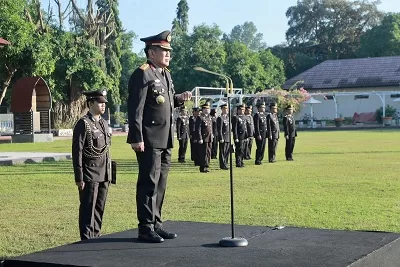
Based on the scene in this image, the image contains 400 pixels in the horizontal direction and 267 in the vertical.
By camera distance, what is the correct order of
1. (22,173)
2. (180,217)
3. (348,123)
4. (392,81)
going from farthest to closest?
(392,81) → (348,123) → (22,173) → (180,217)

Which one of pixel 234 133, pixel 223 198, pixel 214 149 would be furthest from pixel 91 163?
pixel 214 149

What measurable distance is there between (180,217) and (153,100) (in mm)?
3366

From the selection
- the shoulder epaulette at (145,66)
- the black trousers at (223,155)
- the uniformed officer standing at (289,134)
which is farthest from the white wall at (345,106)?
the shoulder epaulette at (145,66)

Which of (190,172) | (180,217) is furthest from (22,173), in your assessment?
(180,217)

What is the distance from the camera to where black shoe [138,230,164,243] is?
17.8ft

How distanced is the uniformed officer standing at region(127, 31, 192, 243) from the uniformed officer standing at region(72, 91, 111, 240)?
1.13 meters

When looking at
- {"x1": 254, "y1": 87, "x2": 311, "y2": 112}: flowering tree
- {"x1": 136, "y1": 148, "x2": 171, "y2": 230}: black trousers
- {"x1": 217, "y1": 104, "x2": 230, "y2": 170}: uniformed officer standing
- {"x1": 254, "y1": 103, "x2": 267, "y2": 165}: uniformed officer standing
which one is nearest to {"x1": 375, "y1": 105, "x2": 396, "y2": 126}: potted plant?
{"x1": 254, "y1": 87, "x2": 311, "y2": 112}: flowering tree

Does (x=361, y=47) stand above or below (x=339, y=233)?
above

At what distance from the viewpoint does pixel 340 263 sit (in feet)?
14.8

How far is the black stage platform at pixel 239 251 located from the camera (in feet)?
15.3

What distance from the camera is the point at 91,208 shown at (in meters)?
6.57

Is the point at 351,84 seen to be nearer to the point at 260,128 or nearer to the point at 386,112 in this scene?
the point at 386,112

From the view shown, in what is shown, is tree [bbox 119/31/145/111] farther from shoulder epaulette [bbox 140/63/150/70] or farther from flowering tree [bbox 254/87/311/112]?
shoulder epaulette [bbox 140/63/150/70]

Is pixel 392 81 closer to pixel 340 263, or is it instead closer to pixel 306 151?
pixel 306 151
